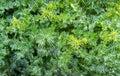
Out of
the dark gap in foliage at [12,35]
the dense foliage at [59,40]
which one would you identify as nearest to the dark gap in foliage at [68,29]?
the dense foliage at [59,40]

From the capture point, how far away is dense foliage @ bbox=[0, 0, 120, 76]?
2.42 meters

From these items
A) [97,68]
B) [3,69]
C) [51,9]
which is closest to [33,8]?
[51,9]

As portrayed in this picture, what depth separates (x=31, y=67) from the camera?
2512 mm

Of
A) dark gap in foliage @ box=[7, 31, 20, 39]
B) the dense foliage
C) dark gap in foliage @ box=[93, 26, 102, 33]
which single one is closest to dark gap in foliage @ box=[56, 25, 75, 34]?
the dense foliage

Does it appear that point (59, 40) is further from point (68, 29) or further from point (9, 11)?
point (9, 11)

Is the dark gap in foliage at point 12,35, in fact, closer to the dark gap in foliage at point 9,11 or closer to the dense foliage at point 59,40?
the dense foliage at point 59,40

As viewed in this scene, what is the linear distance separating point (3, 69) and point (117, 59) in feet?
3.10

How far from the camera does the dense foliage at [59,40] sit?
7.93 ft

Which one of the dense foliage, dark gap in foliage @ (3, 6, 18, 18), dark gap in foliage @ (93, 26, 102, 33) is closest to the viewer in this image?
the dense foliage

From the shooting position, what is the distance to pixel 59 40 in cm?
246

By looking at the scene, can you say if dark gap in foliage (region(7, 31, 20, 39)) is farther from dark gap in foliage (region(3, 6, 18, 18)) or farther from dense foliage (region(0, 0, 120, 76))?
dark gap in foliage (region(3, 6, 18, 18))

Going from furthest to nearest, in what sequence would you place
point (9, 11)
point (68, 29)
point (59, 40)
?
point (9, 11) < point (68, 29) < point (59, 40)

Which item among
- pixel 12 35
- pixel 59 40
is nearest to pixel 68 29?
pixel 59 40

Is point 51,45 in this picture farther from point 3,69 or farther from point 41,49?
point 3,69
